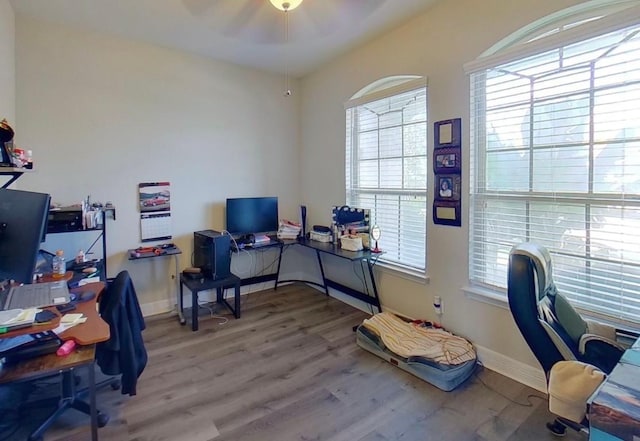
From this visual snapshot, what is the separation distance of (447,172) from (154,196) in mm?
2882

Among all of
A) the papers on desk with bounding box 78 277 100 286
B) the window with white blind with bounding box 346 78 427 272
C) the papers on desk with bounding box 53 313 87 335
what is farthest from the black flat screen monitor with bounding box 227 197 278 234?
the papers on desk with bounding box 53 313 87 335

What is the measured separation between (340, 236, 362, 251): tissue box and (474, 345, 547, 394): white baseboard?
1367 mm

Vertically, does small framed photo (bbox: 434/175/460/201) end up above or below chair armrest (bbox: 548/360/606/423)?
above

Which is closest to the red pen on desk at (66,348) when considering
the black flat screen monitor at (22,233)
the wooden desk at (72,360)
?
the wooden desk at (72,360)

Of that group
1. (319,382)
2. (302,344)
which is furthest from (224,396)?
(302,344)

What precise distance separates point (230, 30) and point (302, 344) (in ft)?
9.39

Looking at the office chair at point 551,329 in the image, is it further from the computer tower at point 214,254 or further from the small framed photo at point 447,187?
the computer tower at point 214,254

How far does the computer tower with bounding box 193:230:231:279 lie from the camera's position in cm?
349

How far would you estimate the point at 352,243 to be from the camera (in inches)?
138

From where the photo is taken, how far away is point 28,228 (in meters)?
1.51

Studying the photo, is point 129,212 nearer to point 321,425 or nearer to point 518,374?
point 321,425

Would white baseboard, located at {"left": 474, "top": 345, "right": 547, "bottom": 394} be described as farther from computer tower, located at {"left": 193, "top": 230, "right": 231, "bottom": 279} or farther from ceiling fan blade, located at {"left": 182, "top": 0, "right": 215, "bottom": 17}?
ceiling fan blade, located at {"left": 182, "top": 0, "right": 215, "bottom": 17}

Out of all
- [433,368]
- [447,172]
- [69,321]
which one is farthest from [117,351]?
[447,172]

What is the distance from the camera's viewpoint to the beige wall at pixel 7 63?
2531 millimetres
